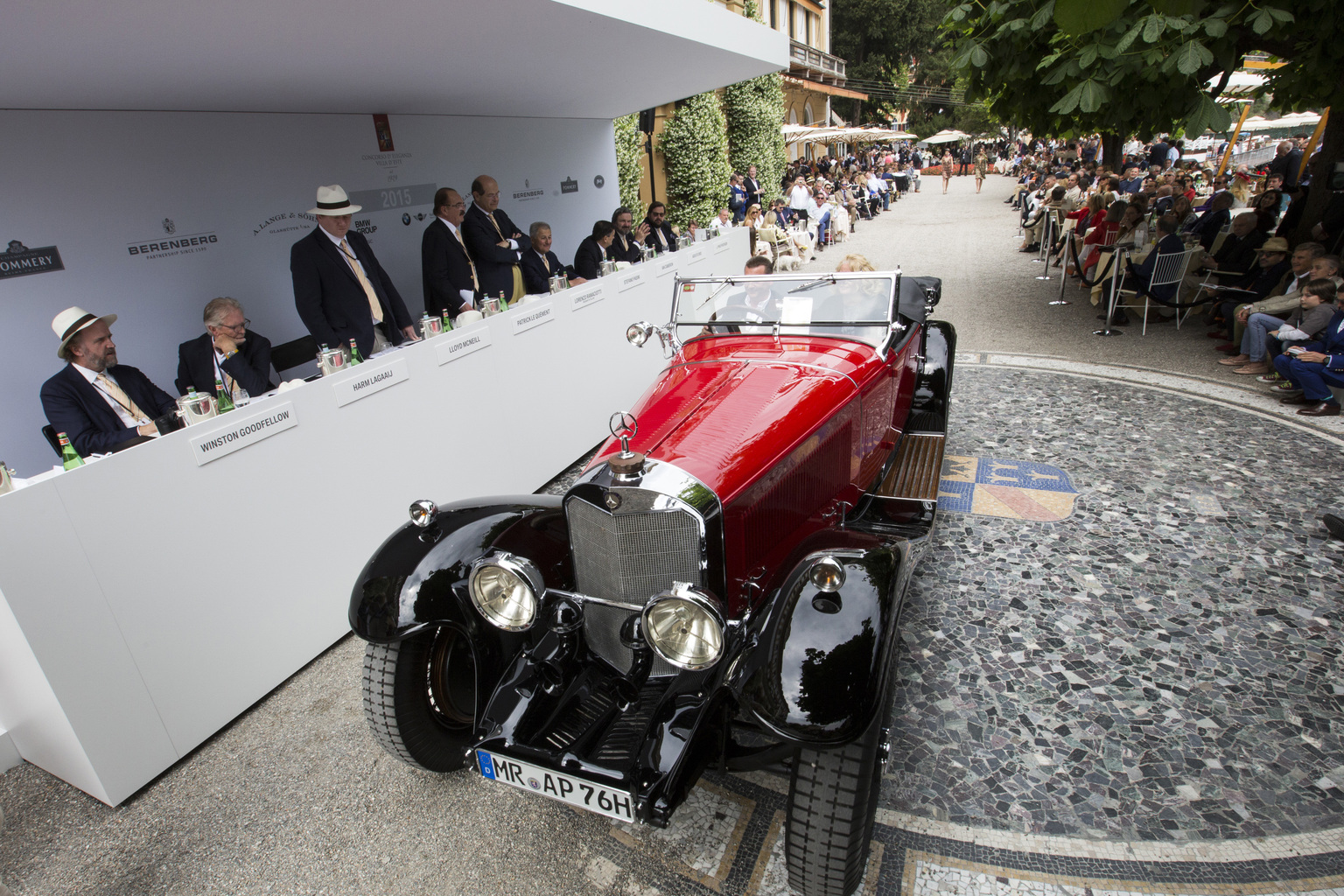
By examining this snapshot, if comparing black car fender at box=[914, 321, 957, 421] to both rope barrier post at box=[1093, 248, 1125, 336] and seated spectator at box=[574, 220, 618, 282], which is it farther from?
rope barrier post at box=[1093, 248, 1125, 336]

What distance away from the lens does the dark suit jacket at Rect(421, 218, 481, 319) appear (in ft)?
19.2

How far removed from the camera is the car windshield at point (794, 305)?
152 inches

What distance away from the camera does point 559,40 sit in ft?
16.8

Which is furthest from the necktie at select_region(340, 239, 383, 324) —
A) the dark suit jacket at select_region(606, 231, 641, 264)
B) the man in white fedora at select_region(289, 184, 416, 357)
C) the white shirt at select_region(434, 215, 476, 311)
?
the dark suit jacket at select_region(606, 231, 641, 264)

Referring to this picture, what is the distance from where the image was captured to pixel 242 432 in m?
3.25

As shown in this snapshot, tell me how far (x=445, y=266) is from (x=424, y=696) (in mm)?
4210

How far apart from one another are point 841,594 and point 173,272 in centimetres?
574

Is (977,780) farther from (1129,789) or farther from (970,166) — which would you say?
(970,166)

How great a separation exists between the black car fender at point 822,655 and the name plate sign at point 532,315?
335 centimetres

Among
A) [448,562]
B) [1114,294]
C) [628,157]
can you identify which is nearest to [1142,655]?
[448,562]

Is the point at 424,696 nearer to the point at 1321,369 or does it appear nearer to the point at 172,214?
the point at 172,214

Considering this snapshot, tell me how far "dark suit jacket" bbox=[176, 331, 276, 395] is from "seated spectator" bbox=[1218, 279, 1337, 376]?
7.94m

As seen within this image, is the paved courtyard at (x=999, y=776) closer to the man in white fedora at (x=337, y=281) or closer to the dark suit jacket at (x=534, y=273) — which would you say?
the man in white fedora at (x=337, y=281)

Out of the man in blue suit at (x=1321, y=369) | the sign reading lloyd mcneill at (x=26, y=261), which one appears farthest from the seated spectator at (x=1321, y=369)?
the sign reading lloyd mcneill at (x=26, y=261)
